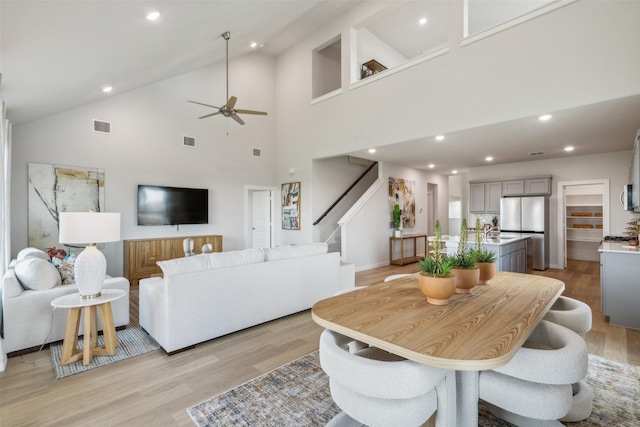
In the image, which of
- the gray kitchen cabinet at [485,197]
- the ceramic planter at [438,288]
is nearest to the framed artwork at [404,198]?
the gray kitchen cabinet at [485,197]

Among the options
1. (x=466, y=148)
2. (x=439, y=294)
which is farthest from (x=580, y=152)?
(x=439, y=294)

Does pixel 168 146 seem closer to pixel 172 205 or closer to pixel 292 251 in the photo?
pixel 172 205

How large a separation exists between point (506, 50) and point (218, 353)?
4926 millimetres

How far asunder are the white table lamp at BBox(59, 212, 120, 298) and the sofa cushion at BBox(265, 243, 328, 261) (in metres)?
1.51

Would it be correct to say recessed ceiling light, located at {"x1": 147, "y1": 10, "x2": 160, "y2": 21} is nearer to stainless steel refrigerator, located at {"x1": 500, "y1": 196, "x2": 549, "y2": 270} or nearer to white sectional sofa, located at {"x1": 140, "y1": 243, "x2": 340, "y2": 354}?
white sectional sofa, located at {"x1": 140, "y1": 243, "x2": 340, "y2": 354}

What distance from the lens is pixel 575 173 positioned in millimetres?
6352

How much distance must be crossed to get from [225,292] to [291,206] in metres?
4.32

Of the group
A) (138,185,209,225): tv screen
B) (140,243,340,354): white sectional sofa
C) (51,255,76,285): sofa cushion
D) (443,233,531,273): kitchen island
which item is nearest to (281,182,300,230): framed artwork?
(138,185,209,225): tv screen

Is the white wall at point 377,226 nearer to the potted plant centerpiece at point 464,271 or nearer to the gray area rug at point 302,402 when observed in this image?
the gray area rug at point 302,402

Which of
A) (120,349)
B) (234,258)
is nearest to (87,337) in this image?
(120,349)

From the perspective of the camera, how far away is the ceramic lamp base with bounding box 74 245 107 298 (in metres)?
2.62

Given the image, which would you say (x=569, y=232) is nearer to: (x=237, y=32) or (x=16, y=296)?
(x=237, y=32)

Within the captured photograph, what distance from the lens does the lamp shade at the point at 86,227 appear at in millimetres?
2471

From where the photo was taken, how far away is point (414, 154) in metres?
6.23
